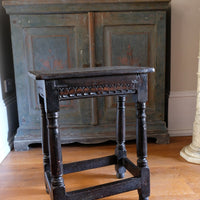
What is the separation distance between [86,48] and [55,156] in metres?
1.19

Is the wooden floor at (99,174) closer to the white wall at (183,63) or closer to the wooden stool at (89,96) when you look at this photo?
the wooden stool at (89,96)

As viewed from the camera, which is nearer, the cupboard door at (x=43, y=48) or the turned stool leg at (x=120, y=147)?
the turned stool leg at (x=120, y=147)

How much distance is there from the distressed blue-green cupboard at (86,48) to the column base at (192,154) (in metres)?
0.31

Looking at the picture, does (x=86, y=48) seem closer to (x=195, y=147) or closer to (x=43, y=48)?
(x=43, y=48)

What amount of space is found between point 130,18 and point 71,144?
126 centimetres

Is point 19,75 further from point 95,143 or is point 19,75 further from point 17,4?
point 95,143

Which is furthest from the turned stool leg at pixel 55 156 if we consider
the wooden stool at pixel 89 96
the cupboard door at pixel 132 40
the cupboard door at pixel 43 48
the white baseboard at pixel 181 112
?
the white baseboard at pixel 181 112

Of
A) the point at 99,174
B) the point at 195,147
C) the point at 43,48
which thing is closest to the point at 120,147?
the point at 99,174

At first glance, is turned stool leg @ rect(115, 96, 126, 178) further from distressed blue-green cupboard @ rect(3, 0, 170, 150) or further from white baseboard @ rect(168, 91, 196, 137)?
white baseboard @ rect(168, 91, 196, 137)

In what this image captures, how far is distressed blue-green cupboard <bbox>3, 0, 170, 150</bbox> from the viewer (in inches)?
82.8

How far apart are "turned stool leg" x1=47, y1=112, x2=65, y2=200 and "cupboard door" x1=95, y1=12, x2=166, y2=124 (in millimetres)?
1086

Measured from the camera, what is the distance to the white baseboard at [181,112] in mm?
2512

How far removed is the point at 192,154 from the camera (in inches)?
76.8

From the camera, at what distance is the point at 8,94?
243 centimetres
